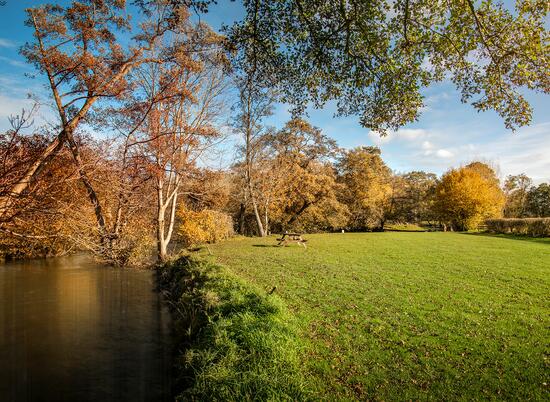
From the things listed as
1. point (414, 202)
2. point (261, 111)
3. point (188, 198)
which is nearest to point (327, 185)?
point (261, 111)

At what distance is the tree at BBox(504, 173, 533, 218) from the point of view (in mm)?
61250

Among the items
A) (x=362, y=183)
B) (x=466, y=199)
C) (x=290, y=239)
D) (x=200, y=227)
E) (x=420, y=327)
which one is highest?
(x=362, y=183)

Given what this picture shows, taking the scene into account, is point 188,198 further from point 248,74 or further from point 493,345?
point 493,345

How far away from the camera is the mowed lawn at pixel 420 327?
5.17 meters

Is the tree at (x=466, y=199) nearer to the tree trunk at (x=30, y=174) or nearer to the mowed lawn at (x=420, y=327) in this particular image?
the mowed lawn at (x=420, y=327)

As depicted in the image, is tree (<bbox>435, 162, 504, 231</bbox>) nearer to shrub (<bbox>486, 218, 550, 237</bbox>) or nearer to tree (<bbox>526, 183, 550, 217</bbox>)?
shrub (<bbox>486, 218, 550, 237</bbox>)

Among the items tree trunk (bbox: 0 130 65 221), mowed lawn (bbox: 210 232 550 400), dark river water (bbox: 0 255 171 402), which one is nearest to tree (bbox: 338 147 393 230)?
mowed lawn (bbox: 210 232 550 400)

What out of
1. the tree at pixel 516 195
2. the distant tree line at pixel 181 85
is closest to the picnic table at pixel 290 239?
the distant tree line at pixel 181 85

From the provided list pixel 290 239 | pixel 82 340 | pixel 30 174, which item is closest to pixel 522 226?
pixel 290 239

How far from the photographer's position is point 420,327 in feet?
24.3

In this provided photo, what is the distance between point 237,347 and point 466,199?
45.3 metres

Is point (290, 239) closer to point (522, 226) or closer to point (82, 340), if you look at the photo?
point (82, 340)

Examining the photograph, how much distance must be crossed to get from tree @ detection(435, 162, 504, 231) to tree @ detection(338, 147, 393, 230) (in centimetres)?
806

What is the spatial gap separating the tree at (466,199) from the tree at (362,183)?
26.4 ft
